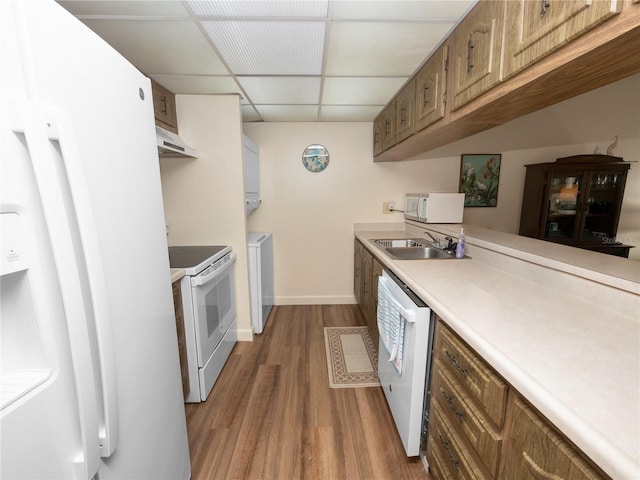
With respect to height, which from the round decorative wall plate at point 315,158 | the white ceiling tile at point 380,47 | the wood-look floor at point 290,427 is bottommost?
the wood-look floor at point 290,427

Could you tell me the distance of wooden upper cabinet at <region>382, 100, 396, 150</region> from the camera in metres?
2.40

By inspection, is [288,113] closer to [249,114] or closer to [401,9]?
[249,114]

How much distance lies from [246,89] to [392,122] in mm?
1274

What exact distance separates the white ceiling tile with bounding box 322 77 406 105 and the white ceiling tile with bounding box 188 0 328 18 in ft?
2.46

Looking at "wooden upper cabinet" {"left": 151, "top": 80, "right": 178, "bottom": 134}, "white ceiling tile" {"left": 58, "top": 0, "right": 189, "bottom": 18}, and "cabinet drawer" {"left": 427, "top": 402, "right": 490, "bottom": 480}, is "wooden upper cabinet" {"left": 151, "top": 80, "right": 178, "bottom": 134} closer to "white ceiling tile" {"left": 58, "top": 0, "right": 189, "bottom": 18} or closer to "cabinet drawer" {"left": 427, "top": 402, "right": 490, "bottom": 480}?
"white ceiling tile" {"left": 58, "top": 0, "right": 189, "bottom": 18}

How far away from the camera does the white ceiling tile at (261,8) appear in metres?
1.21

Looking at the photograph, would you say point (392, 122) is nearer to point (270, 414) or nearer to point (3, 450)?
point (270, 414)

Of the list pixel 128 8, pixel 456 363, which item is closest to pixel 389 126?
pixel 128 8

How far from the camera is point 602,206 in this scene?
305 centimetres

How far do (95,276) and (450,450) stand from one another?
4.48 ft

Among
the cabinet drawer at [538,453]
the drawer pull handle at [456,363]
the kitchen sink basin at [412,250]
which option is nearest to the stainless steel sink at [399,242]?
the kitchen sink basin at [412,250]

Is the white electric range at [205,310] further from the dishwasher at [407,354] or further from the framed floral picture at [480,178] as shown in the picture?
the framed floral picture at [480,178]

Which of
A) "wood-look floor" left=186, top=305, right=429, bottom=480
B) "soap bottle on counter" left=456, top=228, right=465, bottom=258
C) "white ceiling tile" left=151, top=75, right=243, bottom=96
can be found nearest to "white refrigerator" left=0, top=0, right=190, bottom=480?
"wood-look floor" left=186, top=305, right=429, bottom=480

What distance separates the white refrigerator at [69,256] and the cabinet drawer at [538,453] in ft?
3.55
